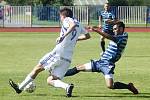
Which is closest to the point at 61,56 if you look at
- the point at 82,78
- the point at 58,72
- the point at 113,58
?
the point at 58,72

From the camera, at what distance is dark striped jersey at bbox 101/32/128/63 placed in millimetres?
12312

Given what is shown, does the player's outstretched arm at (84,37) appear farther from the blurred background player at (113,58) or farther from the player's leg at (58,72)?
the player's leg at (58,72)

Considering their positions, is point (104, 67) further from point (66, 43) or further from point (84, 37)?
point (66, 43)

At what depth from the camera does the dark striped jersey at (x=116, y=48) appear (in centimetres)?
1231

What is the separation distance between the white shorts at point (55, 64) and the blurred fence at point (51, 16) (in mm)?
42440

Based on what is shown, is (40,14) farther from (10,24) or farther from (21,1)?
(21,1)

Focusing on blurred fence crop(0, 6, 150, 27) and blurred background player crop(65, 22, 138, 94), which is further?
blurred fence crop(0, 6, 150, 27)

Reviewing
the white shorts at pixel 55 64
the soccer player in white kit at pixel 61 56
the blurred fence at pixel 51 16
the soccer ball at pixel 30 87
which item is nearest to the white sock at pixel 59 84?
the soccer player in white kit at pixel 61 56

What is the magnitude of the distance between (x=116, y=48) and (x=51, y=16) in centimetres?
4385

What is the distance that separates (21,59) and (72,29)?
923 cm

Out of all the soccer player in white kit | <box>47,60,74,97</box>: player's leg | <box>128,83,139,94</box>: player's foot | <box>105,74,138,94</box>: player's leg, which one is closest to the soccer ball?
the soccer player in white kit

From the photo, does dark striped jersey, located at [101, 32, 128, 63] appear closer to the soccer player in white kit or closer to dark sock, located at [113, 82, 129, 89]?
dark sock, located at [113, 82, 129, 89]

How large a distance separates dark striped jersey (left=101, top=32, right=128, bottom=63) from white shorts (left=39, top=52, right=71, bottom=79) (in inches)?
41.7

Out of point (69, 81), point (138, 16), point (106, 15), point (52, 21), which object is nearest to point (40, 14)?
point (52, 21)
